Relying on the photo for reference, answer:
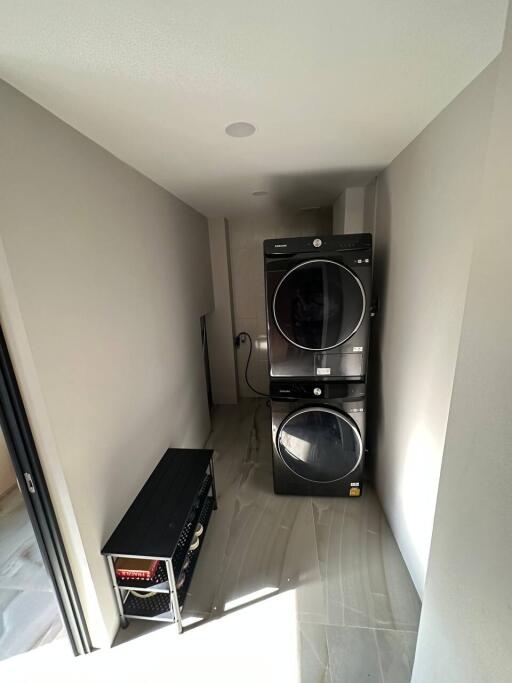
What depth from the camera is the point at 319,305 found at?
5.89 feet

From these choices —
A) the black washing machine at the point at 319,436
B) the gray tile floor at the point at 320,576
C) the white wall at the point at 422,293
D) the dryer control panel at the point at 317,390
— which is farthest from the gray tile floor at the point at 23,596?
the white wall at the point at 422,293

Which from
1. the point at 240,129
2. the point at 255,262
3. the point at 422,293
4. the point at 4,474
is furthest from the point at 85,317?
the point at 255,262

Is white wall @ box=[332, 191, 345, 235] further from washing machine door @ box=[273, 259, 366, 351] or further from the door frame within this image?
the door frame

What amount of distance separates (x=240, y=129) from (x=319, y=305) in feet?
3.27

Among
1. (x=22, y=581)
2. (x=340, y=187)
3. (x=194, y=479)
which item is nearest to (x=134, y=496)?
(x=194, y=479)

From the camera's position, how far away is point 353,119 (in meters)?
1.16

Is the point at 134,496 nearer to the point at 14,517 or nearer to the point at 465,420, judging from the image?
the point at 14,517

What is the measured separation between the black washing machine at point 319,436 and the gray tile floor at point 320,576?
179mm

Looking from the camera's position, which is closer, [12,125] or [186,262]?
[12,125]

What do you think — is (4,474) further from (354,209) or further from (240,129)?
(354,209)

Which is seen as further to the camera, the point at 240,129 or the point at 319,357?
the point at 319,357

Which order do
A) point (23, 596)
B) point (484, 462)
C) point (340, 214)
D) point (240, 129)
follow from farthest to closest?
point (340, 214), point (23, 596), point (240, 129), point (484, 462)

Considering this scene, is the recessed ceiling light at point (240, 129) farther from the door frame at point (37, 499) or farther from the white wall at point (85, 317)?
the door frame at point (37, 499)

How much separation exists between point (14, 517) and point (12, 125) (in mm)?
2399
